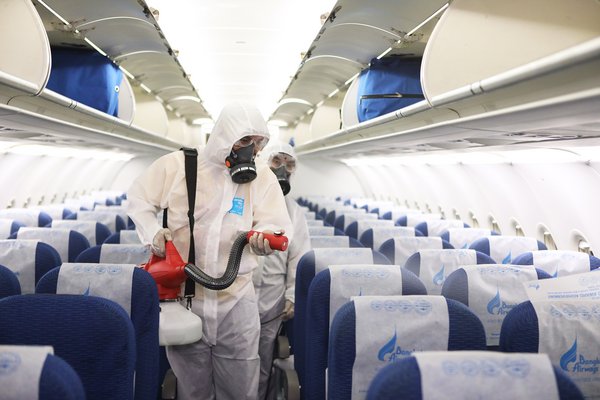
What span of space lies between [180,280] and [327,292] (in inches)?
31.1

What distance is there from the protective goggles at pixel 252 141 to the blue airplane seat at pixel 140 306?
95 centimetres

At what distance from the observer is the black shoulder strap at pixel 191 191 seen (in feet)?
9.62

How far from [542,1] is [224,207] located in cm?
200

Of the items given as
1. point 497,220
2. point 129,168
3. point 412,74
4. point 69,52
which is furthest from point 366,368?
point 129,168

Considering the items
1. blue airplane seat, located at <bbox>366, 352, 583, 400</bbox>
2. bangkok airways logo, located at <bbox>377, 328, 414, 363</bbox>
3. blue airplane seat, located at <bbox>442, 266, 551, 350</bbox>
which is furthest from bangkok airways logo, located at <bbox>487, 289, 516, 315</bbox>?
blue airplane seat, located at <bbox>366, 352, 583, 400</bbox>

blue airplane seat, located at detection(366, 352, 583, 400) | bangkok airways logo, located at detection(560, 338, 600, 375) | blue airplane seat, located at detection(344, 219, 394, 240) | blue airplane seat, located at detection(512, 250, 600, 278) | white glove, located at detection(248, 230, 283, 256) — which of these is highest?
white glove, located at detection(248, 230, 283, 256)

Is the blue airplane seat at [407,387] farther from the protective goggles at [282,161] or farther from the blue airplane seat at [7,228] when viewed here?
the blue airplane seat at [7,228]

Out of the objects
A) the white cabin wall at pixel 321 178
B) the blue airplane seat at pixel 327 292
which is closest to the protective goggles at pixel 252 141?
the blue airplane seat at pixel 327 292

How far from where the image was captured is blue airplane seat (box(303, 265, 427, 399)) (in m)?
2.53

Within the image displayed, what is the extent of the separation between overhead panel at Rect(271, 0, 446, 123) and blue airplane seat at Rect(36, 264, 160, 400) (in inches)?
89.7

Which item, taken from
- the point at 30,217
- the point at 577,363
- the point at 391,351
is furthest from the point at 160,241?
the point at 30,217

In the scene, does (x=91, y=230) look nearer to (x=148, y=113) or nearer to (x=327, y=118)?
(x=148, y=113)

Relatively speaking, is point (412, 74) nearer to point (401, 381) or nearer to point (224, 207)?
point (224, 207)

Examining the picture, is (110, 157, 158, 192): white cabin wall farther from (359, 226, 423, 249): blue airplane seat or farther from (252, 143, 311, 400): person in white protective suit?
(252, 143, 311, 400): person in white protective suit
